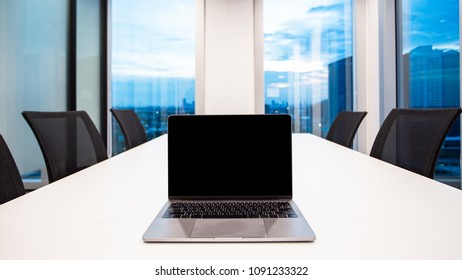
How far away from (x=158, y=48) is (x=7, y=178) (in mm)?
3454

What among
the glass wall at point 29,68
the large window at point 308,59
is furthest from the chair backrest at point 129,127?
the large window at point 308,59

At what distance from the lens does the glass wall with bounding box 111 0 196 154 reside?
439cm

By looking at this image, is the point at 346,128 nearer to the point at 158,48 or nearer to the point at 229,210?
the point at 229,210

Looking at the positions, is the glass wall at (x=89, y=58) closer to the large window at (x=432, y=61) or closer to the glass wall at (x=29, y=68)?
the glass wall at (x=29, y=68)

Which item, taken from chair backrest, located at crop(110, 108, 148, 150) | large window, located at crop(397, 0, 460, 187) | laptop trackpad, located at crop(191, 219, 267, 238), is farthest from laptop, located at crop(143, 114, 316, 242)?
large window, located at crop(397, 0, 460, 187)

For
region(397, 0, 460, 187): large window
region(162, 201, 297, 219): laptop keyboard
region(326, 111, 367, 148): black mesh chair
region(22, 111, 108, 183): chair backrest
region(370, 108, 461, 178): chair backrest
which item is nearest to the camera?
region(162, 201, 297, 219): laptop keyboard

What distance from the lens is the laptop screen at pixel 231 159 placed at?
32.5 inches

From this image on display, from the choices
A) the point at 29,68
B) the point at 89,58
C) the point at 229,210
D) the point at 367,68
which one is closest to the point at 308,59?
the point at 367,68

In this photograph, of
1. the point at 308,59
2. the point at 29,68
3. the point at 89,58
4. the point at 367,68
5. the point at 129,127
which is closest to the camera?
the point at 129,127

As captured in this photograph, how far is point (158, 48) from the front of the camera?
4406 millimetres

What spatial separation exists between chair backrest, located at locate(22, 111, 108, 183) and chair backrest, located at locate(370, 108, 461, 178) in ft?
4.54

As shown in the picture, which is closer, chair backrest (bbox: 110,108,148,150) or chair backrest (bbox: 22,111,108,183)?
chair backrest (bbox: 22,111,108,183)

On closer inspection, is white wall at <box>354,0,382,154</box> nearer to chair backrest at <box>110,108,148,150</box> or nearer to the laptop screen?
chair backrest at <box>110,108,148,150</box>

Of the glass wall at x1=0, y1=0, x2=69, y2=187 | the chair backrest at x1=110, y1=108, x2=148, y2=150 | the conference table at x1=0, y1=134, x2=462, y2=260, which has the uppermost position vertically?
the glass wall at x1=0, y1=0, x2=69, y2=187
